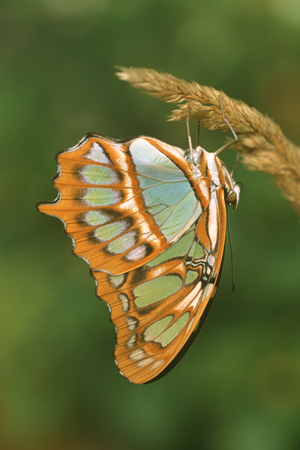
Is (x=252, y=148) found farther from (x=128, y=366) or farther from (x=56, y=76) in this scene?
(x=56, y=76)

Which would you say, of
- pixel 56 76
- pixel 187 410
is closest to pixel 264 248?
pixel 187 410

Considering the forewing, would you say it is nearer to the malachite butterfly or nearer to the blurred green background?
the malachite butterfly

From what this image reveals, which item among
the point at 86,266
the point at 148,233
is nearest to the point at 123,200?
the point at 148,233

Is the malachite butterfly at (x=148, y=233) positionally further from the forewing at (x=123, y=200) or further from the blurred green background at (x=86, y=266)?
the blurred green background at (x=86, y=266)

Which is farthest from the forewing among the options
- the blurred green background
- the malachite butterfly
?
the blurred green background

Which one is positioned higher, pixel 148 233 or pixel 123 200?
pixel 123 200

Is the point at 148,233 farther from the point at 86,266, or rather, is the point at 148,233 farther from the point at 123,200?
the point at 86,266

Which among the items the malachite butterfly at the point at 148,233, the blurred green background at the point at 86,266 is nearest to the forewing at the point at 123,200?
the malachite butterfly at the point at 148,233
